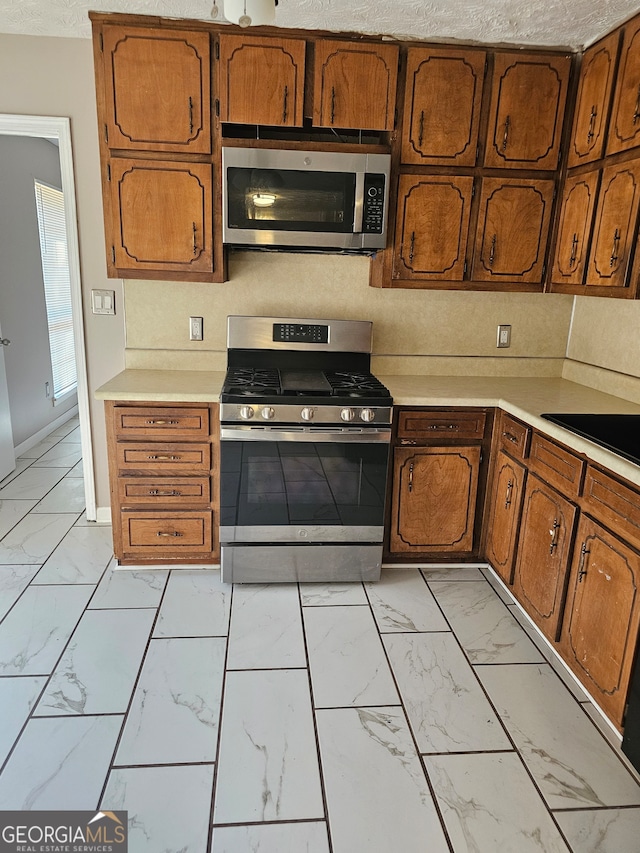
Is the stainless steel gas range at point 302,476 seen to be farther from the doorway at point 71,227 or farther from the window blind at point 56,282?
the window blind at point 56,282

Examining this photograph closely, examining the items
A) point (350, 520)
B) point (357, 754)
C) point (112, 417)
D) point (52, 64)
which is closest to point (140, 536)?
point (112, 417)

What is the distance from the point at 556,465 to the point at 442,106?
1691 mm

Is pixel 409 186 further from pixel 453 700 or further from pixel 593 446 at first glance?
pixel 453 700

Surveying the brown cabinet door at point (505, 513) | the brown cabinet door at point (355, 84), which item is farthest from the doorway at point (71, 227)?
the brown cabinet door at point (505, 513)

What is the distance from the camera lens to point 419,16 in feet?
7.97

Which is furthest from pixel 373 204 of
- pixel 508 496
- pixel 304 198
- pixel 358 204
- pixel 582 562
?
pixel 582 562

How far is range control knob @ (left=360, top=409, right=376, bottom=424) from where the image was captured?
103 inches

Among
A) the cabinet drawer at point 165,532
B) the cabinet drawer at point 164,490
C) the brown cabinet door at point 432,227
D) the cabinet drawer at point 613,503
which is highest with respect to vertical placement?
the brown cabinet door at point 432,227

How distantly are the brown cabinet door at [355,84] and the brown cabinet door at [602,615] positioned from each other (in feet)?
6.42

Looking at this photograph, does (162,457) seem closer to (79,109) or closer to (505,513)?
(505,513)

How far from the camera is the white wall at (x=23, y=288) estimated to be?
13.9 ft

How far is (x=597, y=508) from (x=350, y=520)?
3.63 ft

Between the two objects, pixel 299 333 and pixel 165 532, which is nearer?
pixel 165 532

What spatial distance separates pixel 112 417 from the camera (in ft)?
8.75
